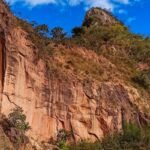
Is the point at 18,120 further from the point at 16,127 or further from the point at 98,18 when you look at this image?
the point at 98,18

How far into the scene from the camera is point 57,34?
3803cm

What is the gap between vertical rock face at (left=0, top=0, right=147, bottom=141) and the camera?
2980 centimetres

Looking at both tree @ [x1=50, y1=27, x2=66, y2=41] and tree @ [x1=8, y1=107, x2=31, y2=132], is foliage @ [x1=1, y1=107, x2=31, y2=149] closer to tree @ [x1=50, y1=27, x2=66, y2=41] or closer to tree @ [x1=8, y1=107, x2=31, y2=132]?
tree @ [x1=8, y1=107, x2=31, y2=132]

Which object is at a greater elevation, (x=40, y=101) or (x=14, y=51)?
(x=14, y=51)

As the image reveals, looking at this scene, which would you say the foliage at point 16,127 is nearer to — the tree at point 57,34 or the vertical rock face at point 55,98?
the vertical rock face at point 55,98

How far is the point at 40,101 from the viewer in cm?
3142

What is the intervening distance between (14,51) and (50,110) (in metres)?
4.58

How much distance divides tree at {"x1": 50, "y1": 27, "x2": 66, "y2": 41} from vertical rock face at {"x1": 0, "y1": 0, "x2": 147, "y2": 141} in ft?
15.7

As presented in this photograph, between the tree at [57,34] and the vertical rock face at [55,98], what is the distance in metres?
4.79

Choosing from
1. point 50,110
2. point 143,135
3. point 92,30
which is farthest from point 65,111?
point 92,30

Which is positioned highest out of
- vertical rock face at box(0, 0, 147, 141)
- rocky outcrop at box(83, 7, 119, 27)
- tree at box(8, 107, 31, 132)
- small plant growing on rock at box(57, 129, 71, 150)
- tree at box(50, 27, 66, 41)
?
rocky outcrop at box(83, 7, 119, 27)

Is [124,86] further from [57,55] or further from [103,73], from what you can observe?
[57,55]

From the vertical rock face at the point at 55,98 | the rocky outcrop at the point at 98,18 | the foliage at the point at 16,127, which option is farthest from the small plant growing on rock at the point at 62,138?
the rocky outcrop at the point at 98,18

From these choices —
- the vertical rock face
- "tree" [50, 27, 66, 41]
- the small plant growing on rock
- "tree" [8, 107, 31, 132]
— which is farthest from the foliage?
"tree" [50, 27, 66, 41]
